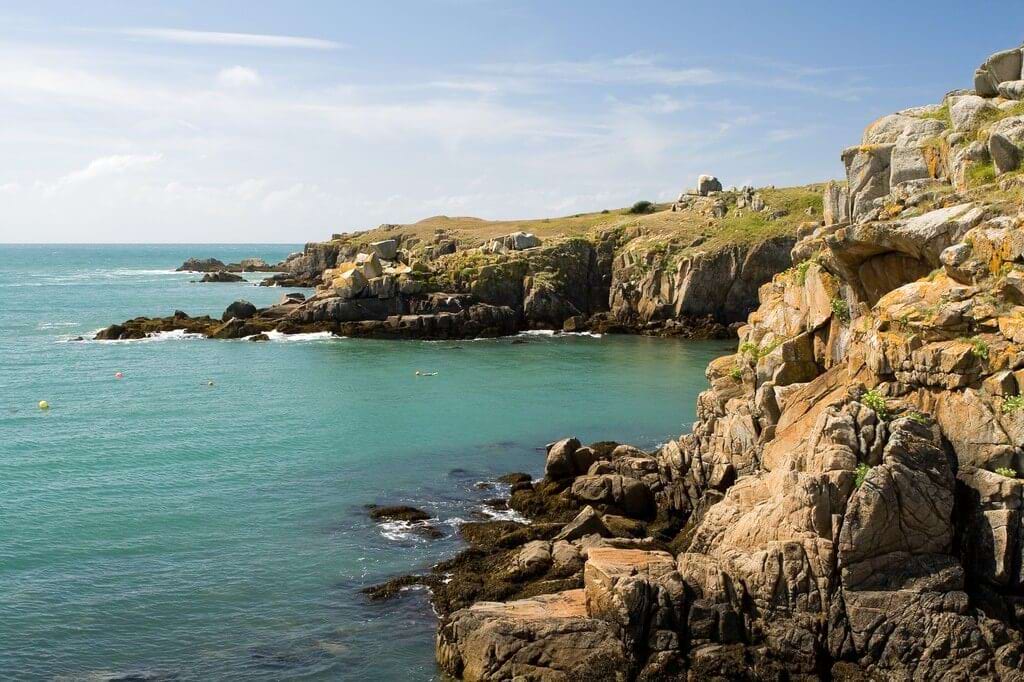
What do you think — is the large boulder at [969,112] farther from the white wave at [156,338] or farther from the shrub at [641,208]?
the shrub at [641,208]

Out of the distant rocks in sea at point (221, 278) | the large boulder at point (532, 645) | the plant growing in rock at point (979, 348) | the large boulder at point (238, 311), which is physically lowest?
the large boulder at point (532, 645)

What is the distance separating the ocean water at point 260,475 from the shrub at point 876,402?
1323cm

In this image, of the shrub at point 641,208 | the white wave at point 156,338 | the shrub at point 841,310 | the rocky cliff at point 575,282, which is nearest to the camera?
the shrub at point 841,310

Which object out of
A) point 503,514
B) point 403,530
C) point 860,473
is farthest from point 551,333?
point 860,473

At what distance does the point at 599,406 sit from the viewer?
181ft

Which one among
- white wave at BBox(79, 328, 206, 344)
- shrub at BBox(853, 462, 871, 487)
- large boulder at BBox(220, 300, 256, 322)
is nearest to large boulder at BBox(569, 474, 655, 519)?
shrub at BBox(853, 462, 871, 487)

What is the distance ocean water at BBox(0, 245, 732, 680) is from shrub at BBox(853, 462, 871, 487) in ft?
38.1

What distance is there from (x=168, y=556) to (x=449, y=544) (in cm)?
955

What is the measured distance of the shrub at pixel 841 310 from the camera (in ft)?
→ 102

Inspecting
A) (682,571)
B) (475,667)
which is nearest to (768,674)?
(682,571)

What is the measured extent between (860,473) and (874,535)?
1.50 m

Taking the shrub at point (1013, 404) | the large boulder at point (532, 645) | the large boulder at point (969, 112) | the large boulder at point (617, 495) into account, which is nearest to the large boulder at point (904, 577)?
the shrub at point (1013, 404)

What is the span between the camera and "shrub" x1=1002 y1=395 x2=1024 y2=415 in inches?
851

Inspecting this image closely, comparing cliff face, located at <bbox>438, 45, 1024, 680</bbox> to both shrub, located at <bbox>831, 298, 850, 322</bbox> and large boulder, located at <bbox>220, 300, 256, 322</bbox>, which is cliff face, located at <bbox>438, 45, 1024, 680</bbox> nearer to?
shrub, located at <bbox>831, 298, 850, 322</bbox>
